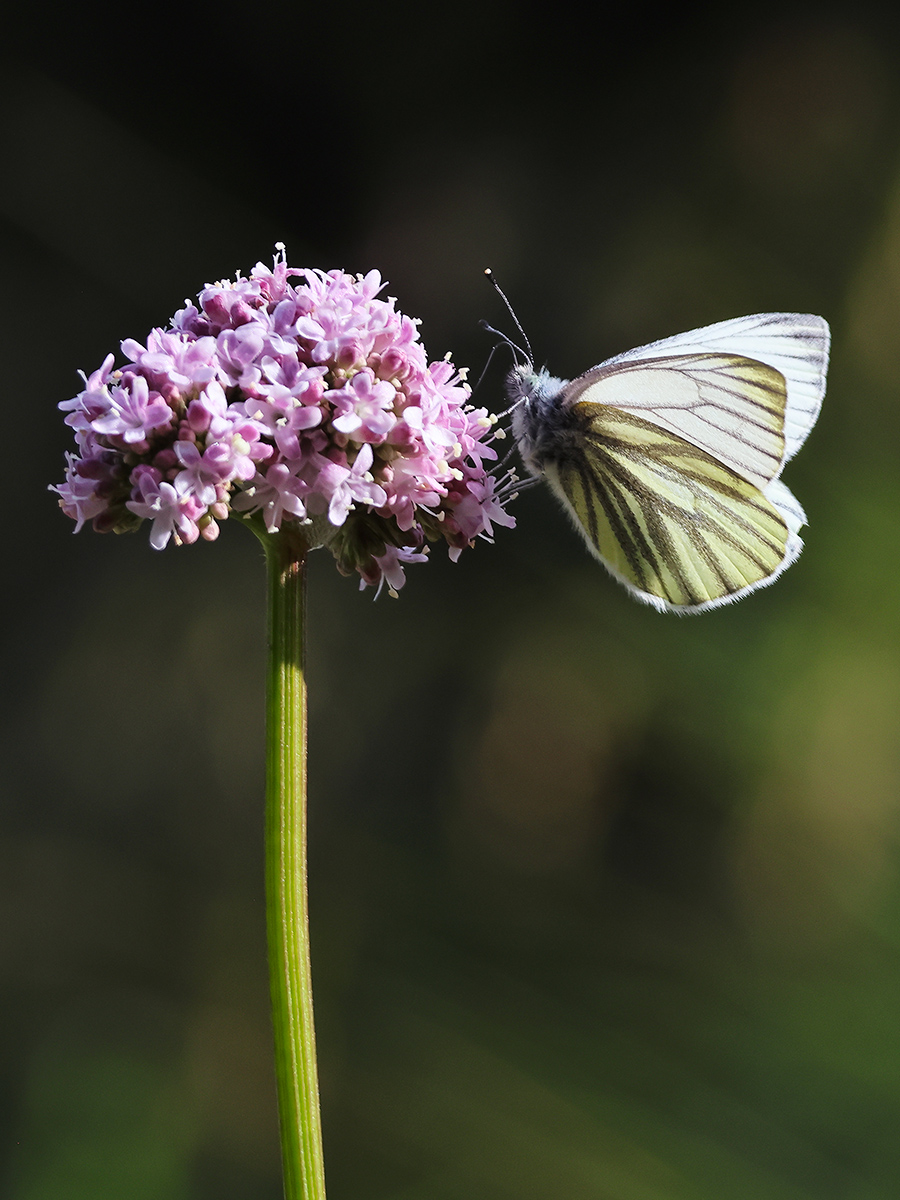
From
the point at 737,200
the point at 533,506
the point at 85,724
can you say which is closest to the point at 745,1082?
the point at 533,506

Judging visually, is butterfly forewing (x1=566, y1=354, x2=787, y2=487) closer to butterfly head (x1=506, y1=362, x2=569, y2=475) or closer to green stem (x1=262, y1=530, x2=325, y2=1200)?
butterfly head (x1=506, y1=362, x2=569, y2=475)

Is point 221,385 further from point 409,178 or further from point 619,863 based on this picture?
point 409,178

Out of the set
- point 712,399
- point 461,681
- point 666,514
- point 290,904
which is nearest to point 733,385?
point 712,399

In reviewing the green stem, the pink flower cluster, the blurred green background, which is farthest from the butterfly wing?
the blurred green background

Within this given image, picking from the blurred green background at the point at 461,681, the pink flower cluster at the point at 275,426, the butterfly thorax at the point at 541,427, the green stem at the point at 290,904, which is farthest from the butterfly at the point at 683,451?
the blurred green background at the point at 461,681

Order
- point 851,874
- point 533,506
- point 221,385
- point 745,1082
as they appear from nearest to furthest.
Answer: point 221,385
point 745,1082
point 851,874
point 533,506

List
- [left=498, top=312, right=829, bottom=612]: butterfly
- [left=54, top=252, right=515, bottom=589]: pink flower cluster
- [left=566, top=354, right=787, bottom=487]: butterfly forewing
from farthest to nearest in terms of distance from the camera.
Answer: [left=498, top=312, right=829, bottom=612]: butterfly
[left=566, top=354, right=787, bottom=487]: butterfly forewing
[left=54, top=252, right=515, bottom=589]: pink flower cluster

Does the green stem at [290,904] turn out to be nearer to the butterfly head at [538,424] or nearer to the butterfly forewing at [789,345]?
the butterfly head at [538,424]
